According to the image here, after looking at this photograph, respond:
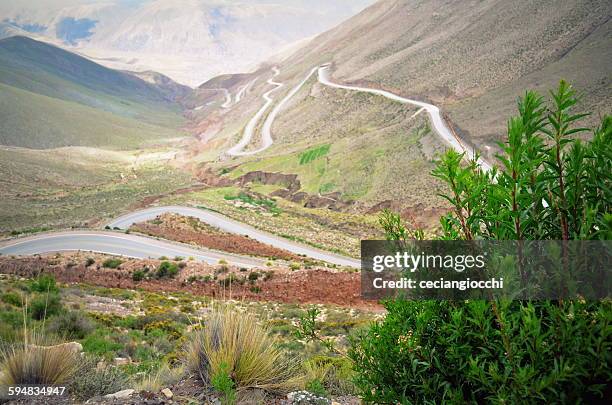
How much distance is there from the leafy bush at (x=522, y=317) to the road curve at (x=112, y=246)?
2368 centimetres

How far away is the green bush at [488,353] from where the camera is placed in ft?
5.96

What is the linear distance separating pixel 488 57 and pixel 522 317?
199ft

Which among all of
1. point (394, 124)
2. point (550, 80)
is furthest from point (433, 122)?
point (550, 80)

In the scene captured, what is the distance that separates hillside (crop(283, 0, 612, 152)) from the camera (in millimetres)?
41625

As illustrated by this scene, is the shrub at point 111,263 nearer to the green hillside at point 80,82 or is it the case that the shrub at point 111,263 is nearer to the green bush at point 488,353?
the green bush at point 488,353

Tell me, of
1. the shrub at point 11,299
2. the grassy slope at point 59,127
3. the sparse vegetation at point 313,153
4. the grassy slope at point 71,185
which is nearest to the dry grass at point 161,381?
the shrub at point 11,299

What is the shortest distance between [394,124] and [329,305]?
36.3 metres

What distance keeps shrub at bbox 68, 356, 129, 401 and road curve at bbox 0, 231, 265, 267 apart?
21.0 metres

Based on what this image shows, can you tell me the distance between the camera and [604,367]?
183cm

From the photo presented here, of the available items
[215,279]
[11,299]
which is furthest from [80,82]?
[11,299]

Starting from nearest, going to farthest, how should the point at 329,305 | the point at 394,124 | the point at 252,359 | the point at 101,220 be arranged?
1. the point at 252,359
2. the point at 329,305
3. the point at 101,220
4. the point at 394,124

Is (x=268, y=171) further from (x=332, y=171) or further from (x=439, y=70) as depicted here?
(x=439, y=70)

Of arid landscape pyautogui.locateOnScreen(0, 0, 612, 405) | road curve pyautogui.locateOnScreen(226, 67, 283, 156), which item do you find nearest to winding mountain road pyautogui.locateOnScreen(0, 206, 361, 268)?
arid landscape pyautogui.locateOnScreen(0, 0, 612, 405)

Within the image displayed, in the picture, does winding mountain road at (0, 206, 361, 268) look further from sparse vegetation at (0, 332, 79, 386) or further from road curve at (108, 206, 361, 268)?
sparse vegetation at (0, 332, 79, 386)
